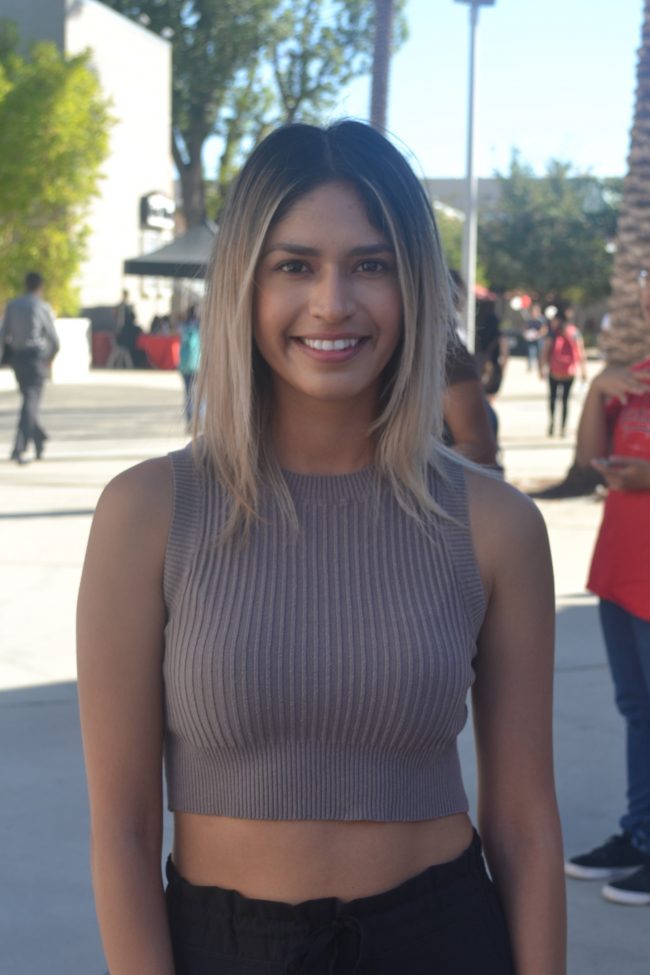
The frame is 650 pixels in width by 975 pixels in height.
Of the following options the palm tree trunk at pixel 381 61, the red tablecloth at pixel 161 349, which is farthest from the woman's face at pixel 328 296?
the red tablecloth at pixel 161 349

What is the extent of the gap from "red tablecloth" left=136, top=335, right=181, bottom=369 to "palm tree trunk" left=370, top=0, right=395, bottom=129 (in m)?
18.3

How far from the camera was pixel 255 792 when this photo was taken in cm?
188

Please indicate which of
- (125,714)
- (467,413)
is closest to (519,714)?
(125,714)

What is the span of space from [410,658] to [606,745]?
4.09m

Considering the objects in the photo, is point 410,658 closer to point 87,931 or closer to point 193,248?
point 87,931

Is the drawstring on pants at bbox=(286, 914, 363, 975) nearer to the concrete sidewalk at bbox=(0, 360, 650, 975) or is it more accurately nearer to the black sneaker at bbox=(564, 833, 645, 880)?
the concrete sidewalk at bbox=(0, 360, 650, 975)

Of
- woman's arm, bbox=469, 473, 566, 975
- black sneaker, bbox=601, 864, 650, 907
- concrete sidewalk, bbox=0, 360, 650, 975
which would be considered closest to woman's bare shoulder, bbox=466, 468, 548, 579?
woman's arm, bbox=469, 473, 566, 975

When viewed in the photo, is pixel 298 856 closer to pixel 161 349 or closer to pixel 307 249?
pixel 307 249

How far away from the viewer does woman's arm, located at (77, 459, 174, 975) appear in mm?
1866

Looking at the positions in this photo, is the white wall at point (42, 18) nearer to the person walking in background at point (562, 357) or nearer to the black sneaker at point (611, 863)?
the person walking in background at point (562, 357)

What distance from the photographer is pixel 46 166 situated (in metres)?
30.1

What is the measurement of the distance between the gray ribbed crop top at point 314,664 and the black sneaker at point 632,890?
8.46 feet

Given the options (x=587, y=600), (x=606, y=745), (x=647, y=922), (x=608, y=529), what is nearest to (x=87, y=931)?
(x=647, y=922)

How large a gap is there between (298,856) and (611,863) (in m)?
2.91
